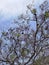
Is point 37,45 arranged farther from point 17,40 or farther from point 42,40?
point 17,40

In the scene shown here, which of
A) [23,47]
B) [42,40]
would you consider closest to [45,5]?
[42,40]

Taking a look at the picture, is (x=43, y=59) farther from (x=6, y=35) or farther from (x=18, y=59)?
(x=6, y=35)

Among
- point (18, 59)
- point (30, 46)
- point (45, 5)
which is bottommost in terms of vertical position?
point (18, 59)

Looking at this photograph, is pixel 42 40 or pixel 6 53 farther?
pixel 6 53

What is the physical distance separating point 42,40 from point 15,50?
61.8 inches

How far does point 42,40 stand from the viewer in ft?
37.2

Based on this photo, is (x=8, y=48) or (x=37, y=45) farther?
(x=8, y=48)

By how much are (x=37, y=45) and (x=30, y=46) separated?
41 cm

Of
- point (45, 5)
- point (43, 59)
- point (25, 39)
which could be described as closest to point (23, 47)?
point (25, 39)

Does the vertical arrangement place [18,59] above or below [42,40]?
below

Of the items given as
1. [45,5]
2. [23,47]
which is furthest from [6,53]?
[45,5]

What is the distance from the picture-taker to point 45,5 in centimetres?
1109

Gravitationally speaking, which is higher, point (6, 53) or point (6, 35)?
point (6, 35)

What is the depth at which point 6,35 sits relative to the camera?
1207cm
